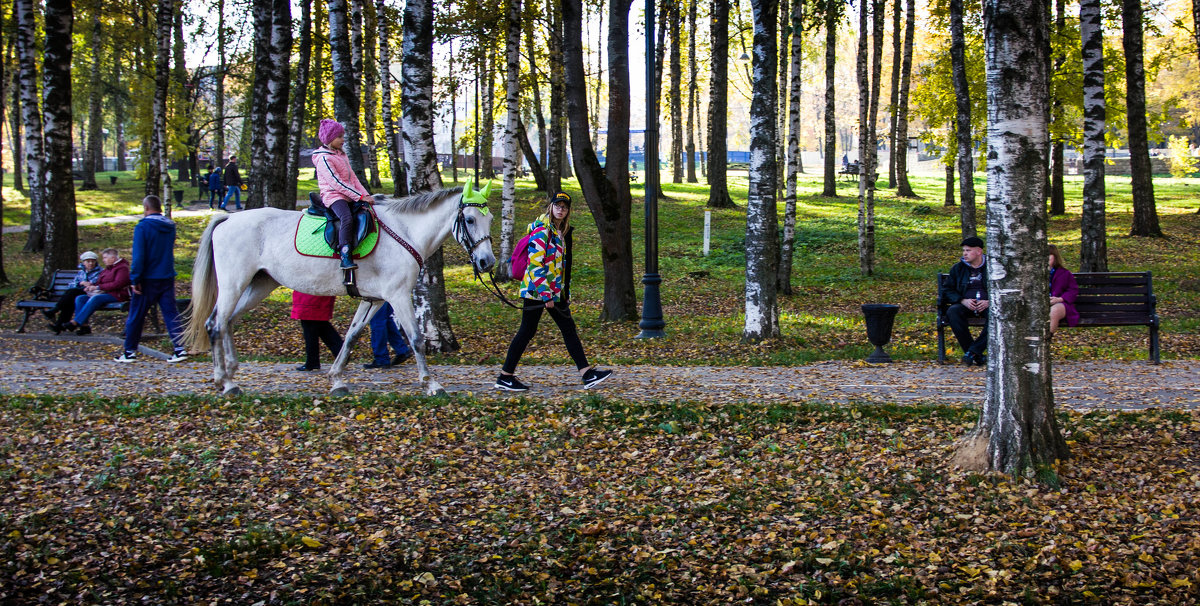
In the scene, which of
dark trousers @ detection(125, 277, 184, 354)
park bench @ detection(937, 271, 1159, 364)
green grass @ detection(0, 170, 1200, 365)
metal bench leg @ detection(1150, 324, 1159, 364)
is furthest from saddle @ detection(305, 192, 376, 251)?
metal bench leg @ detection(1150, 324, 1159, 364)

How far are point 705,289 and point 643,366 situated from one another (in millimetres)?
7644

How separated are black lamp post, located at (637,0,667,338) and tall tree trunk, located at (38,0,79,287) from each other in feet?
33.7

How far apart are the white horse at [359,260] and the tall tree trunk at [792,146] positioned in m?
6.76

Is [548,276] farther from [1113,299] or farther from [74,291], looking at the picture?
[74,291]

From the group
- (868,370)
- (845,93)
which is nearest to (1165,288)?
(868,370)

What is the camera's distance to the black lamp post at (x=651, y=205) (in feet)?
40.2

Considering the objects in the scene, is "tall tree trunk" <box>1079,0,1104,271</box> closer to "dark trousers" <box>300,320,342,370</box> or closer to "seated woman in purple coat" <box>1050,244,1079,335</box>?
"seated woman in purple coat" <box>1050,244,1079,335</box>

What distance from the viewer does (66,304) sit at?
46.7 ft

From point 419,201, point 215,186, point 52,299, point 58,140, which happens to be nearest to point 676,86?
point 215,186

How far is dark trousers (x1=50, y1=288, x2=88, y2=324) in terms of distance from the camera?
14180 millimetres

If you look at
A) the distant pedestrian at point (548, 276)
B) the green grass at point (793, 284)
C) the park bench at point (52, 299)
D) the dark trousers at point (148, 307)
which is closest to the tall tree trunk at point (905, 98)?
the green grass at point (793, 284)

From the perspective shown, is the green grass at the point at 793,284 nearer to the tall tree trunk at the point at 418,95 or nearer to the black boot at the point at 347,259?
the tall tree trunk at the point at 418,95

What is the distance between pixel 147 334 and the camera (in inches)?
553

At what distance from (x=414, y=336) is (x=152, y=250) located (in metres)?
5.04
